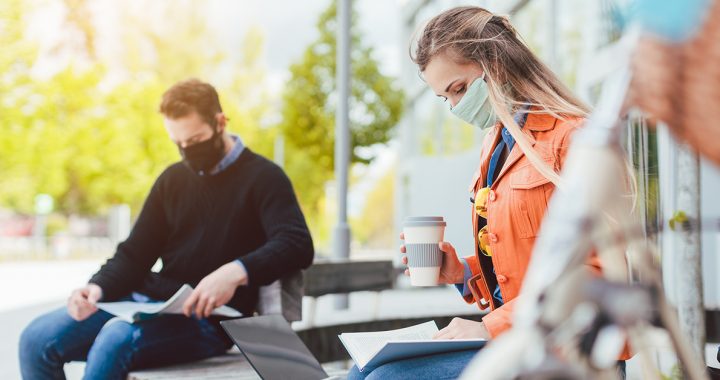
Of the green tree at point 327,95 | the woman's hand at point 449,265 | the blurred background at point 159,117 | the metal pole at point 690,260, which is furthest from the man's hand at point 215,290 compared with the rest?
the green tree at point 327,95

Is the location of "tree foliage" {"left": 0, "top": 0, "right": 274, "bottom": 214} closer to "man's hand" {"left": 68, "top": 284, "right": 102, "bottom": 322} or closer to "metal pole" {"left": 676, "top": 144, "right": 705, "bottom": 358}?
"man's hand" {"left": 68, "top": 284, "right": 102, "bottom": 322}

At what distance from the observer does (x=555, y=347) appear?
0.94 metres

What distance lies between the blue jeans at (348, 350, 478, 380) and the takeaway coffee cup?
1.35ft

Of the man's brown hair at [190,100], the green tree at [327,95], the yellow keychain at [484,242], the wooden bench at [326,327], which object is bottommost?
the wooden bench at [326,327]

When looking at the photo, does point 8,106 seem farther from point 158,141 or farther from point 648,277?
point 648,277

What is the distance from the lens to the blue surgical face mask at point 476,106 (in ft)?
6.87

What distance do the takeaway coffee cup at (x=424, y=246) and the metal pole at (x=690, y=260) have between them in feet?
5.24

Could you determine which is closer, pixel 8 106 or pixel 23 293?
pixel 23 293

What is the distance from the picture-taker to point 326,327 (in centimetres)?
429

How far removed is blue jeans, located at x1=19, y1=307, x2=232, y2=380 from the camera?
8.94 ft

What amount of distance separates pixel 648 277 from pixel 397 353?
0.90 meters

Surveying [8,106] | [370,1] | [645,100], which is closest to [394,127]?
[370,1]

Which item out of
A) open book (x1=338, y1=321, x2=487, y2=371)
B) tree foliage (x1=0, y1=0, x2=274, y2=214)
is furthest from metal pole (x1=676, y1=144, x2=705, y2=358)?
tree foliage (x1=0, y1=0, x2=274, y2=214)

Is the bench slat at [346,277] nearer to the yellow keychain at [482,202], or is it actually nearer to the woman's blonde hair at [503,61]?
the yellow keychain at [482,202]
